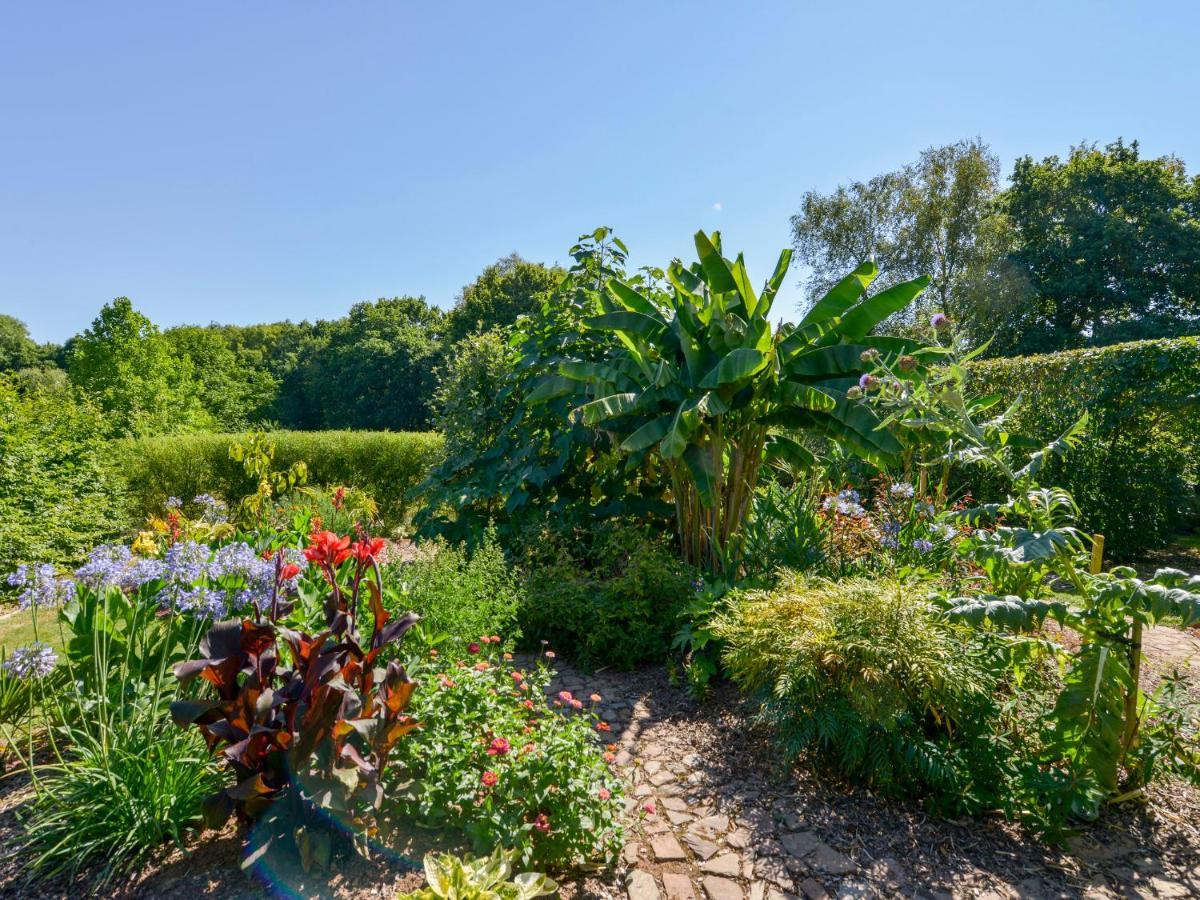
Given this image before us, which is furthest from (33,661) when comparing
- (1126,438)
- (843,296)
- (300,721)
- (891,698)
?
(1126,438)

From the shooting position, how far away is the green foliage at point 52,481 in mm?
6492

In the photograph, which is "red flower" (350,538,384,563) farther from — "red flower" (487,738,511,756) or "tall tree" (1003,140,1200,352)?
"tall tree" (1003,140,1200,352)

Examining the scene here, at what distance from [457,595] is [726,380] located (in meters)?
2.42

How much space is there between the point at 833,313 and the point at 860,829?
3.75 meters

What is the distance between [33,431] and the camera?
6891mm

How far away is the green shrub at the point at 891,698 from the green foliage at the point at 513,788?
946 mm

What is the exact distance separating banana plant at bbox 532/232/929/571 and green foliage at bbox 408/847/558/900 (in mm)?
2855

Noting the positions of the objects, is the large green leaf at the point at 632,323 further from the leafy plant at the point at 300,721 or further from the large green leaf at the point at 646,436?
the leafy plant at the point at 300,721

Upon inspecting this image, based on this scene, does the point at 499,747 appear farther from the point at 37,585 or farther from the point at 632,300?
the point at 632,300

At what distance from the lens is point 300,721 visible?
1.98 m

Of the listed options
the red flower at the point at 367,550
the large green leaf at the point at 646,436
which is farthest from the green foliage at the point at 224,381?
the red flower at the point at 367,550

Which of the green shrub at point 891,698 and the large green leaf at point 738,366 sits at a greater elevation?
the large green leaf at point 738,366

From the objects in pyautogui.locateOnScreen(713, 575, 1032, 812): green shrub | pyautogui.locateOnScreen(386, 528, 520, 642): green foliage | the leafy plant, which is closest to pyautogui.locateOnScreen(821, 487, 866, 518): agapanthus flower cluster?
pyautogui.locateOnScreen(713, 575, 1032, 812): green shrub

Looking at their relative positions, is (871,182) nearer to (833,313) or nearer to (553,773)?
(833,313)
